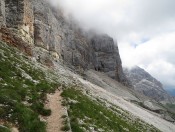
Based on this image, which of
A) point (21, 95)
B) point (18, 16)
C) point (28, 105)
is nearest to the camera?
point (28, 105)

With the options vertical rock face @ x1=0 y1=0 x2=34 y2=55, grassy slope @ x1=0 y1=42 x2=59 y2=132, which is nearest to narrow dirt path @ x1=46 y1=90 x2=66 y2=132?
grassy slope @ x1=0 y1=42 x2=59 y2=132

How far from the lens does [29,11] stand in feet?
324

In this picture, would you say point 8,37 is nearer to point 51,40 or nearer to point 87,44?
point 51,40

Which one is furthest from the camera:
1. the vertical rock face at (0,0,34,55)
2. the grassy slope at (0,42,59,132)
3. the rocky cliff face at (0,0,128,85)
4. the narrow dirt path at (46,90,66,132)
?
the vertical rock face at (0,0,34,55)

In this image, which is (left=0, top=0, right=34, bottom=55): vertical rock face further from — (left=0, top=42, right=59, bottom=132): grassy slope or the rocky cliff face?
(left=0, top=42, right=59, bottom=132): grassy slope

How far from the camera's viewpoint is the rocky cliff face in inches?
2764

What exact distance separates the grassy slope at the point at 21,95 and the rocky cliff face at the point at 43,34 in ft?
74.0

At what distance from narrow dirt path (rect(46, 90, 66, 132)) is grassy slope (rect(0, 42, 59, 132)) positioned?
0.70 meters

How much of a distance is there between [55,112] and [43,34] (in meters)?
91.0

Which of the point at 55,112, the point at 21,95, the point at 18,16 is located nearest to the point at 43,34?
the point at 18,16

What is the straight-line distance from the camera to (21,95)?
108 ft

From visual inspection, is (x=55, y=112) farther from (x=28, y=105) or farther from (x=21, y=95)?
(x=21, y=95)

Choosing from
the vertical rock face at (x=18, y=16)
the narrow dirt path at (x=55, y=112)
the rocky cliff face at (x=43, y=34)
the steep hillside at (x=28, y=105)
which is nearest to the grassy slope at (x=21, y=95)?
the steep hillside at (x=28, y=105)

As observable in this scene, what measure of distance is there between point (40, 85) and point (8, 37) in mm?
28081
